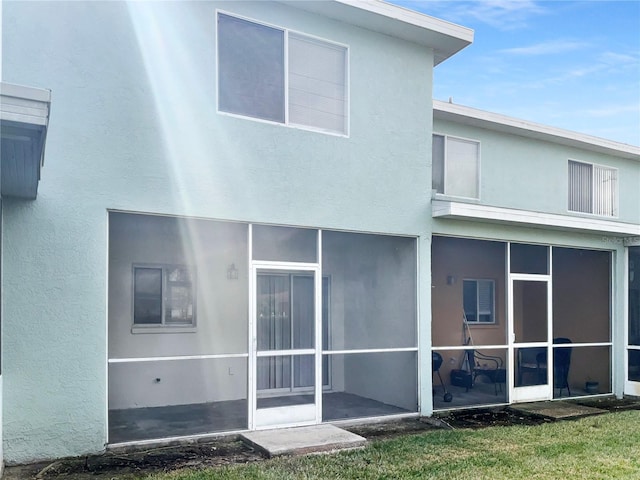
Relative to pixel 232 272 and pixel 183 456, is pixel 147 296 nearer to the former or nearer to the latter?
pixel 232 272

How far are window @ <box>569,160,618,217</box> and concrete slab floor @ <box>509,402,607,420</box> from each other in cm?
459

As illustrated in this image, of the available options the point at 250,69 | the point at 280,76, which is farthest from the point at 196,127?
the point at 280,76

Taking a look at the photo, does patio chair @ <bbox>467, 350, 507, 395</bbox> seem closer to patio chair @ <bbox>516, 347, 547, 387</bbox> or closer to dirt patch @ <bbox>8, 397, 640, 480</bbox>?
patio chair @ <bbox>516, 347, 547, 387</bbox>

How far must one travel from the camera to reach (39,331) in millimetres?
6051

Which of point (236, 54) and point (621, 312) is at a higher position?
point (236, 54)

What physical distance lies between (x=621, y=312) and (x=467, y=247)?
131 inches

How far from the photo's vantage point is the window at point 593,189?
12.8 meters

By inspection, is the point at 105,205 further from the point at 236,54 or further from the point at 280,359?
the point at 280,359

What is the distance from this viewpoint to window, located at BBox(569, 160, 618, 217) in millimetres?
12758

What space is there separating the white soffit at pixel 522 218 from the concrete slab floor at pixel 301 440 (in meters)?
3.67

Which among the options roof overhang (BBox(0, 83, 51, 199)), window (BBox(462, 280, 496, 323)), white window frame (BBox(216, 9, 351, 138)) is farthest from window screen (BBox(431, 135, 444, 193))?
roof overhang (BBox(0, 83, 51, 199))

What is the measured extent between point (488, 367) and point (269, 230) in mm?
6016

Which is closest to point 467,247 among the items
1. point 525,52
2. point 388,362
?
point 388,362

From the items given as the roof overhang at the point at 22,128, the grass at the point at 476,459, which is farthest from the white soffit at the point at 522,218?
the roof overhang at the point at 22,128
